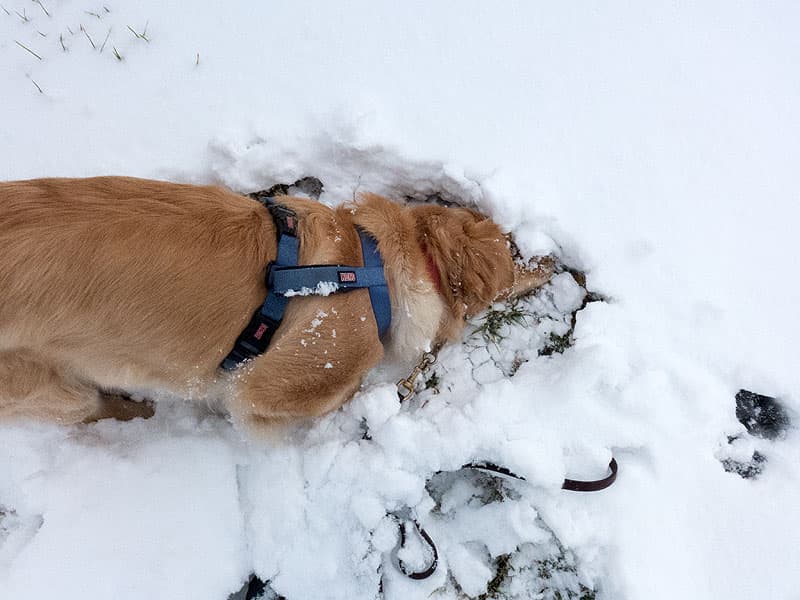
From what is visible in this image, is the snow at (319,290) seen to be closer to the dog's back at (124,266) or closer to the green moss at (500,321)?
the dog's back at (124,266)

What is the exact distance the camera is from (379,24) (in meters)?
2.95

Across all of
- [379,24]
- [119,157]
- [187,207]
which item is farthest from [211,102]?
[187,207]

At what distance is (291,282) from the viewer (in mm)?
1941

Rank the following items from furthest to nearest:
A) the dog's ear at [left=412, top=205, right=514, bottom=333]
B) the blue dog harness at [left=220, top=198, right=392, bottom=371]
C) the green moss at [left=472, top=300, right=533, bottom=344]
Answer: the green moss at [left=472, top=300, right=533, bottom=344]
the dog's ear at [left=412, top=205, right=514, bottom=333]
the blue dog harness at [left=220, top=198, right=392, bottom=371]

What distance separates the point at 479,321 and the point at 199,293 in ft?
→ 4.67

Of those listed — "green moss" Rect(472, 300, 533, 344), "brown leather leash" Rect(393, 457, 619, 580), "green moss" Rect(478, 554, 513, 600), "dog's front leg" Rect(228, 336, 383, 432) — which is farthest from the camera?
"green moss" Rect(472, 300, 533, 344)

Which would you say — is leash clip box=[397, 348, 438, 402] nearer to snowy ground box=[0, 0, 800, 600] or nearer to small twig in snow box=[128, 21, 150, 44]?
snowy ground box=[0, 0, 800, 600]

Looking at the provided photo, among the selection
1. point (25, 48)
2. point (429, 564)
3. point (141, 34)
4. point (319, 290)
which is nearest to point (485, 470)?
point (429, 564)

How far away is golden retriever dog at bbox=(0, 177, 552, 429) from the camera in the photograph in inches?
71.0

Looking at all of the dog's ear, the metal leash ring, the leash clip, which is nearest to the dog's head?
the dog's ear

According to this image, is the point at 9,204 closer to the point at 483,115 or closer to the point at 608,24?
the point at 483,115

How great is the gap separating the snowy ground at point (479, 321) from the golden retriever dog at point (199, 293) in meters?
0.39

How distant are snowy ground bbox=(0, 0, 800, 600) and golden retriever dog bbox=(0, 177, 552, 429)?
39 centimetres

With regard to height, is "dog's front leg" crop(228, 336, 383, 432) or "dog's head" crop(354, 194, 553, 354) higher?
"dog's head" crop(354, 194, 553, 354)
